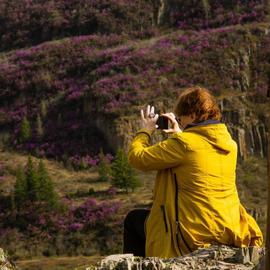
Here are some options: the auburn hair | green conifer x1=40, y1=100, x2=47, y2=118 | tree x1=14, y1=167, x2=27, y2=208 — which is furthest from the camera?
green conifer x1=40, y1=100, x2=47, y2=118

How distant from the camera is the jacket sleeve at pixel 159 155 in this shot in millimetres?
5916

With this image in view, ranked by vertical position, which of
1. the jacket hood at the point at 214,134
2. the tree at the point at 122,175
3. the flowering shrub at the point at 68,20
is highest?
the flowering shrub at the point at 68,20

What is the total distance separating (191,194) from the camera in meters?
6.03

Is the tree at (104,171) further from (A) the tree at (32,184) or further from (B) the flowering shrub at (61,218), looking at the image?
(A) the tree at (32,184)

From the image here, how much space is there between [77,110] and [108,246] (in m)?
17.0

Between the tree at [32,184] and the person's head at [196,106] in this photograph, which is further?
the tree at [32,184]

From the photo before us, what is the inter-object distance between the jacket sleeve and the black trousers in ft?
2.09

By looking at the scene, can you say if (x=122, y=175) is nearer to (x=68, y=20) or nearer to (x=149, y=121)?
(x=68, y=20)

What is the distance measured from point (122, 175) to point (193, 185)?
35.2 m

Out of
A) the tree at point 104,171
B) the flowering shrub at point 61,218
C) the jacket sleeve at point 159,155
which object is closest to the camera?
the jacket sleeve at point 159,155

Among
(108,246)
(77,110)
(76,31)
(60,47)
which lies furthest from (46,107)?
(108,246)

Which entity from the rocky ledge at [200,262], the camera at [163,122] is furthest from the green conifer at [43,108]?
the rocky ledge at [200,262]

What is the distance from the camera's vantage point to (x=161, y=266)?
4.96 metres

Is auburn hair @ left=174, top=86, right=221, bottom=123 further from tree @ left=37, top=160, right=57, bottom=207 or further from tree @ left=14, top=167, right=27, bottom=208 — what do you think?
tree @ left=14, top=167, right=27, bottom=208
